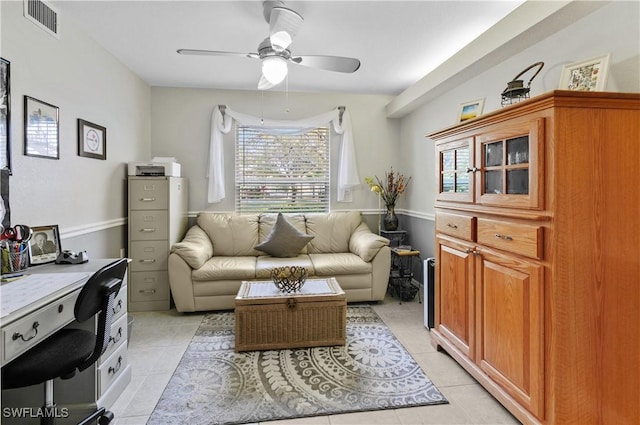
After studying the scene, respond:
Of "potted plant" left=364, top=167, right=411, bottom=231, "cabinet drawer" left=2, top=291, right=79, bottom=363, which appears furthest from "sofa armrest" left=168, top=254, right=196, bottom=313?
"potted plant" left=364, top=167, right=411, bottom=231

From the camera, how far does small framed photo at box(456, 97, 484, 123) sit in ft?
8.87

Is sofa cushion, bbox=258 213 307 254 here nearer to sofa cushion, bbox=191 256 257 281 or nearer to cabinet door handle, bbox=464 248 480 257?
sofa cushion, bbox=191 256 257 281

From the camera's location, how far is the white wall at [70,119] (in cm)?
203

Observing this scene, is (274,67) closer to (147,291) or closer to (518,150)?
(518,150)

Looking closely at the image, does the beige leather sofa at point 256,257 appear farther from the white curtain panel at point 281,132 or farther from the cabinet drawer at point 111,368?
the cabinet drawer at point 111,368

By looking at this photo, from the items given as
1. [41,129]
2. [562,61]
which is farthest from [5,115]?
[562,61]

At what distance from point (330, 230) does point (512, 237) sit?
2.60 m

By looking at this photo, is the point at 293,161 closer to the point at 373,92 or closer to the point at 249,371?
the point at 373,92

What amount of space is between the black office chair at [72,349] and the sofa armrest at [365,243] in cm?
244

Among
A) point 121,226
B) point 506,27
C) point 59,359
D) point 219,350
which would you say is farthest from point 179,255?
point 506,27

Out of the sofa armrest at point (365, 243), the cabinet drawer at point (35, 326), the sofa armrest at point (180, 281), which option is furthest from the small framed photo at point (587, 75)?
the sofa armrest at point (180, 281)

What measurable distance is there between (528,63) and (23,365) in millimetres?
3409

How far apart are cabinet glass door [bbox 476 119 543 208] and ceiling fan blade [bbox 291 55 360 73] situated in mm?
1107

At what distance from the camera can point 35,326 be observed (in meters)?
1.31
